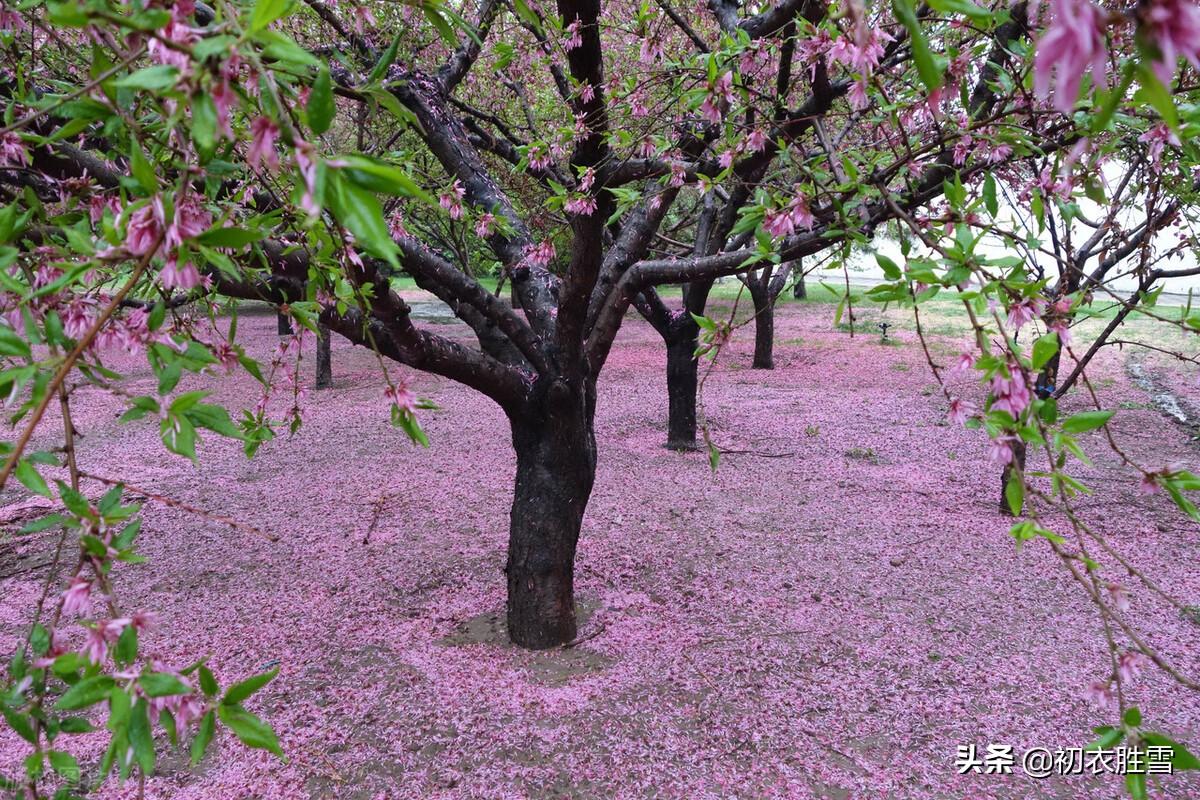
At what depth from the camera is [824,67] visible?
8.33 feet

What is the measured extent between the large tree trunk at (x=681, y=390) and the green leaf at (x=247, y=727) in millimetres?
6893

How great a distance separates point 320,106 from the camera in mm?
837

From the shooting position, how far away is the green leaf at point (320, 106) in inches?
32.6

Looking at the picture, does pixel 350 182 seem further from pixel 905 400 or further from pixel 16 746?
pixel 905 400

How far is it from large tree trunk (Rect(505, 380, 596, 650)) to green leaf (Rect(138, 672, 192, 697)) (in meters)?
2.99

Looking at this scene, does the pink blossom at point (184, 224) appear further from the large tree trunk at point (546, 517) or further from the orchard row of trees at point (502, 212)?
the large tree trunk at point (546, 517)

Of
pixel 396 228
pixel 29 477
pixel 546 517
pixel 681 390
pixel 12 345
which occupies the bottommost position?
pixel 546 517

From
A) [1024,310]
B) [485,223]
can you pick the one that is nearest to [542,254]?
[485,223]

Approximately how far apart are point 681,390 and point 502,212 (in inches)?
166

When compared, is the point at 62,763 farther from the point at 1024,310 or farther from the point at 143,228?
the point at 1024,310

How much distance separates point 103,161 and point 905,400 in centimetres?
997

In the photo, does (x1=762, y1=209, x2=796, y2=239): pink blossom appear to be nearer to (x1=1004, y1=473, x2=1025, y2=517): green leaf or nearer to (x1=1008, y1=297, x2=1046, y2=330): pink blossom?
(x1=1008, y1=297, x2=1046, y2=330): pink blossom

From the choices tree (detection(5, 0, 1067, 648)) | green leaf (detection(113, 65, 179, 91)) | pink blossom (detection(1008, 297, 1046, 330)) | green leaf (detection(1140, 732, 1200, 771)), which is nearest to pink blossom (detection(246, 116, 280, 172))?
tree (detection(5, 0, 1067, 648))

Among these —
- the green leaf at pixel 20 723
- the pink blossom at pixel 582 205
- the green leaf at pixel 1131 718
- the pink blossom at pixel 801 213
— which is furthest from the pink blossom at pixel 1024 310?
the pink blossom at pixel 582 205
